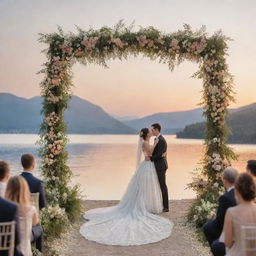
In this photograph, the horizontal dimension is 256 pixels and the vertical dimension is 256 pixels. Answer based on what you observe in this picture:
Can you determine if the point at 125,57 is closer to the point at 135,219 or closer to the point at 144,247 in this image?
the point at 135,219

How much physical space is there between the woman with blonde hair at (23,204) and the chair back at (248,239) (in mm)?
2123

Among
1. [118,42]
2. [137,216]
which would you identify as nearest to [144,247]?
[137,216]

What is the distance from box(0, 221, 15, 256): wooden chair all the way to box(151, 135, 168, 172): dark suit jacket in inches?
205

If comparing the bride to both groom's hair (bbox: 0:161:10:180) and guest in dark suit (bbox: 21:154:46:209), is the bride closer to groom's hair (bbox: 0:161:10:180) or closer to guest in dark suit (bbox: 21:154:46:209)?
guest in dark suit (bbox: 21:154:46:209)

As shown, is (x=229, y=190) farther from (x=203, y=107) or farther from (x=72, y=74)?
(x=72, y=74)

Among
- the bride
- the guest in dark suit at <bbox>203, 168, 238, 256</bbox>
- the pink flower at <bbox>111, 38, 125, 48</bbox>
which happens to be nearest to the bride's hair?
the bride

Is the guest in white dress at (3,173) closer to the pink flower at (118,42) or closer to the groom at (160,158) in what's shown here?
the pink flower at (118,42)

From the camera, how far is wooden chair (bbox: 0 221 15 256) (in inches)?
149

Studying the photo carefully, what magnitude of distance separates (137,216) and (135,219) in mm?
150

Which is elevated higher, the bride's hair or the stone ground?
the bride's hair

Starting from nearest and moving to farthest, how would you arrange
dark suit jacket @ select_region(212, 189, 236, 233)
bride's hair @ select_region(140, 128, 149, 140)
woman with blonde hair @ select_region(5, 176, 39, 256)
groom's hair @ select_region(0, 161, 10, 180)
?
woman with blonde hair @ select_region(5, 176, 39, 256) → dark suit jacket @ select_region(212, 189, 236, 233) → groom's hair @ select_region(0, 161, 10, 180) → bride's hair @ select_region(140, 128, 149, 140)

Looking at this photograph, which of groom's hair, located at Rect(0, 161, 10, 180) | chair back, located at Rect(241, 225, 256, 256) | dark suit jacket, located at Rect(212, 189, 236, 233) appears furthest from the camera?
groom's hair, located at Rect(0, 161, 10, 180)

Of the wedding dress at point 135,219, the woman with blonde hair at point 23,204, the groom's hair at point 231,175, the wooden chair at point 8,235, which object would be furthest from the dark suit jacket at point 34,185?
the groom's hair at point 231,175

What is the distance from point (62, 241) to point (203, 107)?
3938mm
